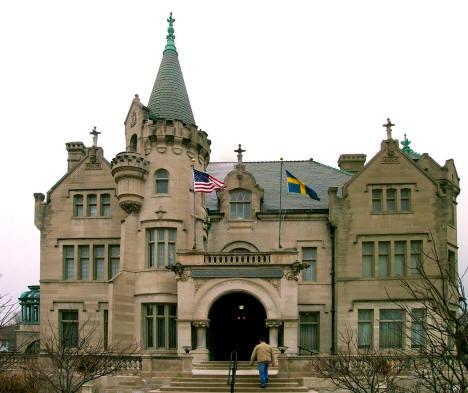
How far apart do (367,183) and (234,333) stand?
10468mm

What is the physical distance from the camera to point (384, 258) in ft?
117

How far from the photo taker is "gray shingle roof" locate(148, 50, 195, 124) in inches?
1435

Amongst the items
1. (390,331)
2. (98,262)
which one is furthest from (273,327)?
(98,262)

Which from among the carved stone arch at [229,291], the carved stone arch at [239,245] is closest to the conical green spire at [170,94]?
the carved stone arch at [239,245]

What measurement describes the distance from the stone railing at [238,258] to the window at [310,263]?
5051 mm

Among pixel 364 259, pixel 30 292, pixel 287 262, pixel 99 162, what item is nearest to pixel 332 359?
pixel 287 262

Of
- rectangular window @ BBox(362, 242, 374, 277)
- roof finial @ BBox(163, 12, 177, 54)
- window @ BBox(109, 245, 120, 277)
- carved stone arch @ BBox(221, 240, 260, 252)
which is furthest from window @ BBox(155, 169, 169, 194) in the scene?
rectangular window @ BBox(362, 242, 374, 277)

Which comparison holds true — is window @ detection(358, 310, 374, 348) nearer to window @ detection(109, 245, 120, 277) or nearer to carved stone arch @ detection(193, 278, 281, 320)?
carved stone arch @ detection(193, 278, 281, 320)

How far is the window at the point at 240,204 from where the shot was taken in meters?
37.5

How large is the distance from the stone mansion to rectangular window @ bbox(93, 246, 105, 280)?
59mm

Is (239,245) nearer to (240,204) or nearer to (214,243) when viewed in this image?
(214,243)

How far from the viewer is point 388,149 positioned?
3609 cm

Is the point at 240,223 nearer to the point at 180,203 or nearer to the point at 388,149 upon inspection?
the point at 180,203

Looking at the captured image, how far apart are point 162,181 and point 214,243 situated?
4.47m
